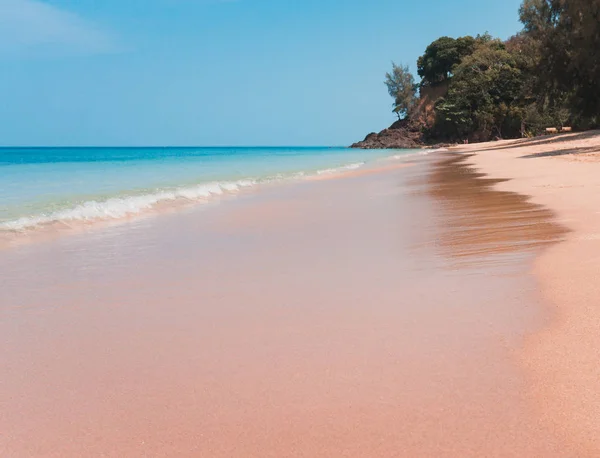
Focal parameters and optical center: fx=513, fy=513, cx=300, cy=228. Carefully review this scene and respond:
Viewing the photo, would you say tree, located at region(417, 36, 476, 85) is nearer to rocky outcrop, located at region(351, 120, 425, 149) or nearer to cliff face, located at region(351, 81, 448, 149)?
cliff face, located at region(351, 81, 448, 149)

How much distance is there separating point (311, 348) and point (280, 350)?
0.54ft

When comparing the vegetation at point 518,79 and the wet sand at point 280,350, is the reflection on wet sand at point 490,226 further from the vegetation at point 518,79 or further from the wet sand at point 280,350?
the vegetation at point 518,79

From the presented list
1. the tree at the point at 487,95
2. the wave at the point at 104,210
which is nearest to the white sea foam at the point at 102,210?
the wave at the point at 104,210

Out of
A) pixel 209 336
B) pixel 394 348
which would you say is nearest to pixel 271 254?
pixel 209 336

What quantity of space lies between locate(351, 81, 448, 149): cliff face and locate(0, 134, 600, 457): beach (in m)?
72.5

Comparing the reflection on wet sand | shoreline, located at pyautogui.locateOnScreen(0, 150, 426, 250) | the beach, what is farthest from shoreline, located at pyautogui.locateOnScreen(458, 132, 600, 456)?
shoreline, located at pyautogui.locateOnScreen(0, 150, 426, 250)

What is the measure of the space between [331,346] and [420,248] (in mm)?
2769

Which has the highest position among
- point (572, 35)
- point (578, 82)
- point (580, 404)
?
point (572, 35)

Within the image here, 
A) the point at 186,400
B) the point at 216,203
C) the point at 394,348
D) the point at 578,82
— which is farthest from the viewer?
the point at 578,82

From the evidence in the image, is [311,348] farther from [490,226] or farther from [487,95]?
[487,95]

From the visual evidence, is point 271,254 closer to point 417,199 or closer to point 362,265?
point 362,265

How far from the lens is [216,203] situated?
11.7 m

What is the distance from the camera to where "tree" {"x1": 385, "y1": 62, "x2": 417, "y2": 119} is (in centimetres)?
8225

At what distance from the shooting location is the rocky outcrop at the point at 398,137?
76938mm
